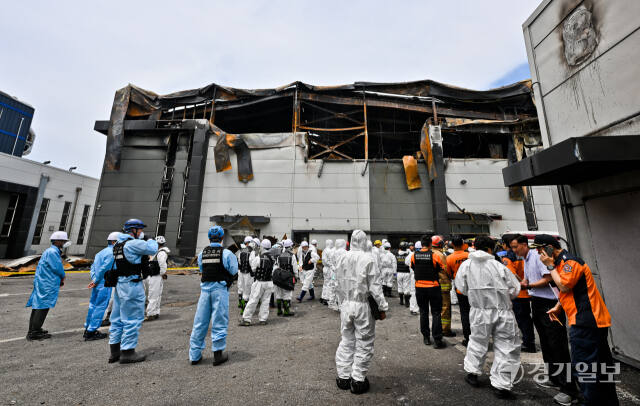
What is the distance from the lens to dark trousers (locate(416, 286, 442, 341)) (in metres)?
4.66

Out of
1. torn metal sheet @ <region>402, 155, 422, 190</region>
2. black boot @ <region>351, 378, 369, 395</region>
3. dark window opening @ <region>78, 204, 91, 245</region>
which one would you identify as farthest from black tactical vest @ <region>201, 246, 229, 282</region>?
dark window opening @ <region>78, 204, 91, 245</region>

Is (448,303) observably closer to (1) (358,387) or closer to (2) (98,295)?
(1) (358,387)

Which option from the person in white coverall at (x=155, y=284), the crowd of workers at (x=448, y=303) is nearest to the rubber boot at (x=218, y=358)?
the crowd of workers at (x=448, y=303)

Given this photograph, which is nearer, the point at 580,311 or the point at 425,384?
the point at 580,311

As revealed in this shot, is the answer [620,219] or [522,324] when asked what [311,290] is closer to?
[522,324]

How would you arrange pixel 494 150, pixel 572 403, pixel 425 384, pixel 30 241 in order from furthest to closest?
pixel 30 241 → pixel 494 150 → pixel 425 384 → pixel 572 403

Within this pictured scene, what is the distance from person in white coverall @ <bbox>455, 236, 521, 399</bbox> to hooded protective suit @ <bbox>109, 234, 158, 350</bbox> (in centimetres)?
480

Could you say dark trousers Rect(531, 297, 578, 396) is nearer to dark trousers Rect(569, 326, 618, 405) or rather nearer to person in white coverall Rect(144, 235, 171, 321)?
dark trousers Rect(569, 326, 618, 405)

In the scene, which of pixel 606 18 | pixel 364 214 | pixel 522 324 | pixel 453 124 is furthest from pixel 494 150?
pixel 522 324

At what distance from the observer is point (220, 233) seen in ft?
14.6

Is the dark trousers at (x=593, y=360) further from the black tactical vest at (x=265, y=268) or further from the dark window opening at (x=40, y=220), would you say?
the dark window opening at (x=40, y=220)

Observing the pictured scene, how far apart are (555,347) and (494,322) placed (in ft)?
2.92

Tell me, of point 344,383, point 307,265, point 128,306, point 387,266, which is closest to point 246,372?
point 344,383

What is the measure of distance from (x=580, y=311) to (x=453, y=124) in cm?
1638
